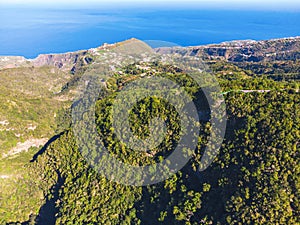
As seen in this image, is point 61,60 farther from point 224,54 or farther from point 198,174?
point 198,174

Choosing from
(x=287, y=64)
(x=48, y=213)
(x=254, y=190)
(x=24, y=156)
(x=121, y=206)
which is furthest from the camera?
(x=287, y=64)

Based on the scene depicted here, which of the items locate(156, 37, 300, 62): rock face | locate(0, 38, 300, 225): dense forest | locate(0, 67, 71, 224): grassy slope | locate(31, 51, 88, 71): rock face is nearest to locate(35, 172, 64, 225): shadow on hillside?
locate(0, 38, 300, 225): dense forest

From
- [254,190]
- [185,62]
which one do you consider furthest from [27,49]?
[254,190]

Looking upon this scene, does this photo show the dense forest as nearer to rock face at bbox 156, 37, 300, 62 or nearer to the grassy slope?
the grassy slope

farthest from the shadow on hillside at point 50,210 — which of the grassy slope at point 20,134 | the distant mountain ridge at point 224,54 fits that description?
the distant mountain ridge at point 224,54

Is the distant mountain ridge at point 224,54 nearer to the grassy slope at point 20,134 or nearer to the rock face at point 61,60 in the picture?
the rock face at point 61,60

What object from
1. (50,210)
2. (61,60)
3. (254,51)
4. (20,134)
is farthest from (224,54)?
(50,210)

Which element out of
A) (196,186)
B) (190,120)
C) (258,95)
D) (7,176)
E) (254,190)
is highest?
(258,95)

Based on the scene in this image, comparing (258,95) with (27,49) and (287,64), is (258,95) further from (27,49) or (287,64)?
(27,49)
